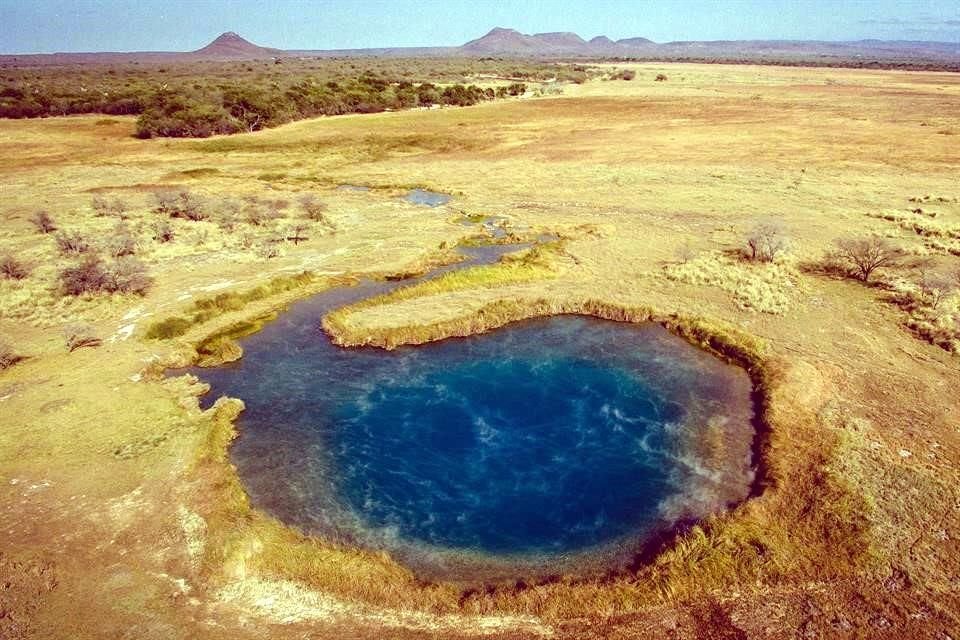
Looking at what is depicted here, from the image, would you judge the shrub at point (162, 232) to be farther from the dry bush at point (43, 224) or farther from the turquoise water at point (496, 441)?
the turquoise water at point (496, 441)

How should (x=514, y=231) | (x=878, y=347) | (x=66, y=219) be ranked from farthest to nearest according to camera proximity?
(x=66, y=219) → (x=514, y=231) → (x=878, y=347)

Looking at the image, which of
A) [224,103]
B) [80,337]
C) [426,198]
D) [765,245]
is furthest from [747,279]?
[224,103]

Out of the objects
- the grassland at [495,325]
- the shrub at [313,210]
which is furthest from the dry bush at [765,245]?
the shrub at [313,210]

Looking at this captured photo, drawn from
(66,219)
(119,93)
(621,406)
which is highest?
(119,93)

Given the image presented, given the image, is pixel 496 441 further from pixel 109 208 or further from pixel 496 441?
pixel 109 208

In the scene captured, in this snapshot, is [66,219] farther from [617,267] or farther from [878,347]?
[878,347]

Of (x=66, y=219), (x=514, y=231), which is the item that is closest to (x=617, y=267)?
(x=514, y=231)

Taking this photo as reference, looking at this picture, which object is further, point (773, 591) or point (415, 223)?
point (415, 223)
